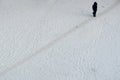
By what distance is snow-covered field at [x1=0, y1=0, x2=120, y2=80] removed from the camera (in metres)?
9.30

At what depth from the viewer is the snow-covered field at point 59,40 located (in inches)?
366

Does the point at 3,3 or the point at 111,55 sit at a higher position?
the point at 3,3

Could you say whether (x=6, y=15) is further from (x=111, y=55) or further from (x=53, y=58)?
(x=111, y=55)

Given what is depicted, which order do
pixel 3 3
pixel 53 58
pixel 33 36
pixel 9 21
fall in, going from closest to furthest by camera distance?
pixel 53 58 < pixel 33 36 < pixel 9 21 < pixel 3 3

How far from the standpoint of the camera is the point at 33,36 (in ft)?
37.4

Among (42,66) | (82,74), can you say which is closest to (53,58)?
(42,66)

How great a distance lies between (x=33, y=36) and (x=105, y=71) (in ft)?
13.7

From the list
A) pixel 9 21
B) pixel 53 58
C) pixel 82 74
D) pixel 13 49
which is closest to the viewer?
pixel 82 74

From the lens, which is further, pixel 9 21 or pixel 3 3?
pixel 3 3

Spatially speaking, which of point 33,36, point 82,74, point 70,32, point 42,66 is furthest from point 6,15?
point 82,74

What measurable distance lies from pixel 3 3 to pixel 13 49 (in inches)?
190

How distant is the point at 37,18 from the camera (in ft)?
41.8

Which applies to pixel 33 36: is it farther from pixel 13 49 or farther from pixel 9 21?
pixel 9 21

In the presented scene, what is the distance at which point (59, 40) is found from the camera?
11.0 m
